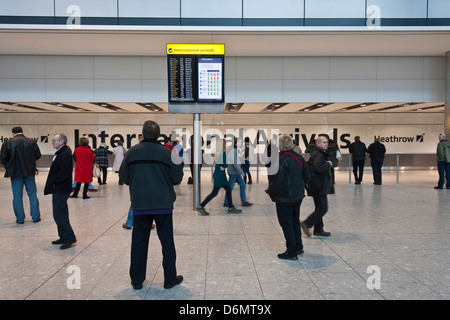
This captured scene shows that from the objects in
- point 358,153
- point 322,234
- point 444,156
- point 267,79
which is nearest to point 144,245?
point 322,234

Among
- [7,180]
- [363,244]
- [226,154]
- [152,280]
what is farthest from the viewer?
[7,180]

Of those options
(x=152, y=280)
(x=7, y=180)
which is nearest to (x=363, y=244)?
(x=152, y=280)

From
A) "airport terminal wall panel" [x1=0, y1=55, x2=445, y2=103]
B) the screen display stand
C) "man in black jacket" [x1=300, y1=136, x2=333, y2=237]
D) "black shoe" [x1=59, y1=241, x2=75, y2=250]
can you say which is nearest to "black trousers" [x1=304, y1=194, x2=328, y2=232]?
"man in black jacket" [x1=300, y1=136, x2=333, y2=237]

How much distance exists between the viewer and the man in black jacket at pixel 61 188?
18.1 feet

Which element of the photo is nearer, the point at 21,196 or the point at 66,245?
the point at 66,245

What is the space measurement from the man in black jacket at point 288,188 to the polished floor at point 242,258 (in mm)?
327

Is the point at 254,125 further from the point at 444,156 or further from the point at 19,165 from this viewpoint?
the point at 19,165

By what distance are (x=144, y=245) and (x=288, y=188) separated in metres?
2.01

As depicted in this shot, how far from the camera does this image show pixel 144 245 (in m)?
3.96

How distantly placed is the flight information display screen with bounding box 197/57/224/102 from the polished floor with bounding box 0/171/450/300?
2667 millimetres

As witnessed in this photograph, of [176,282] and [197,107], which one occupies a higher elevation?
[197,107]

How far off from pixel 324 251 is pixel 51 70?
35.9ft
